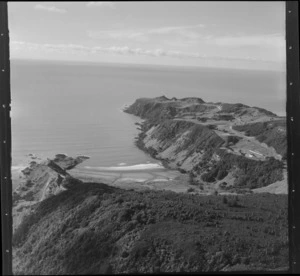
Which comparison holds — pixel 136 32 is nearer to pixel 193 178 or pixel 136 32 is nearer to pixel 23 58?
pixel 23 58

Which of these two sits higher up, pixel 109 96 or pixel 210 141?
pixel 109 96

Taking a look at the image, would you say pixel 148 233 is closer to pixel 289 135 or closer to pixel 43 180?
pixel 43 180

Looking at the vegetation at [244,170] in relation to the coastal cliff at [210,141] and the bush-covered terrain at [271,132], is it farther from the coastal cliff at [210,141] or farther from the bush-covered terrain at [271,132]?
the bush-covered terrain at [271,132]

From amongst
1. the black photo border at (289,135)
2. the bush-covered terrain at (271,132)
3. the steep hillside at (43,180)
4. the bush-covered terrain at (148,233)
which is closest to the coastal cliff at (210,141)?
the bush-covered terrain at (271,132)

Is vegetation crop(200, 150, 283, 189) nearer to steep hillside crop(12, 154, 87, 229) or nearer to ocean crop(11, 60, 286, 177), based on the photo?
ocean crop(11, 60, 286, 177)

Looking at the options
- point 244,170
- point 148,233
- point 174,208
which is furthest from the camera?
point 244,170

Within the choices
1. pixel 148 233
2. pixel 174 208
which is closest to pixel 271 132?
pixel 174 208
